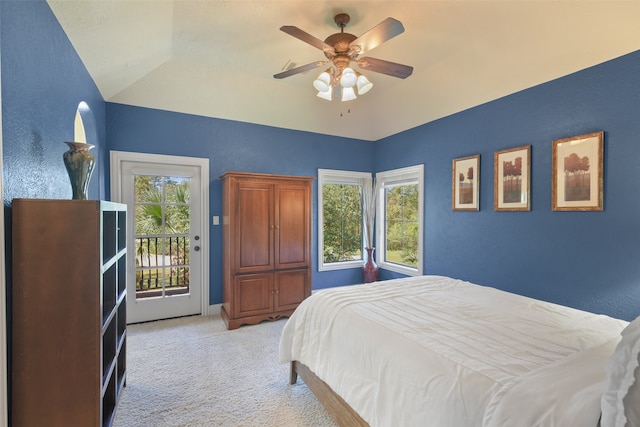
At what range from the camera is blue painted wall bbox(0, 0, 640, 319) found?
4.87ft

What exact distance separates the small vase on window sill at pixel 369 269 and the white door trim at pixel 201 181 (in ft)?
7.70

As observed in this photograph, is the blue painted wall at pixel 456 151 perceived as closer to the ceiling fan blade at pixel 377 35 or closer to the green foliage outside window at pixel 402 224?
the green foliage outside window at pixel 402 224

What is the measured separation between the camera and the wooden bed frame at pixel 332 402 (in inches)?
61.5

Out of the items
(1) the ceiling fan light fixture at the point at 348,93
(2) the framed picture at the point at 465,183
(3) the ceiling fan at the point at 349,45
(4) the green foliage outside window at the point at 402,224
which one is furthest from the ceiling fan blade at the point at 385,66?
(4) the green foliage outside window at the point at 402,224

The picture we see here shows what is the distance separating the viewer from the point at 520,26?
2.33m

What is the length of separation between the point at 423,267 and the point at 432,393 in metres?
3.04

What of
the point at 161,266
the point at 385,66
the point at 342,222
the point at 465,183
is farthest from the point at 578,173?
the point at 161,266

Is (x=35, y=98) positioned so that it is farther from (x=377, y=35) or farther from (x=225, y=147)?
(x=225, y=147)

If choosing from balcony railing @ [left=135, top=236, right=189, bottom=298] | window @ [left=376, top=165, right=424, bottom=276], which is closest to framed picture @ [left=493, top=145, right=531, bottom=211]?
window @ [left=376, top=165, right=424, bottom=276]

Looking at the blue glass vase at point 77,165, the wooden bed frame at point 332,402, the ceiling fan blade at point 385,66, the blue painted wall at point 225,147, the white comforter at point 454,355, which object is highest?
the ceiling fan blade at point 385,66

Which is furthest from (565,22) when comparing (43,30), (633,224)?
(43,30)

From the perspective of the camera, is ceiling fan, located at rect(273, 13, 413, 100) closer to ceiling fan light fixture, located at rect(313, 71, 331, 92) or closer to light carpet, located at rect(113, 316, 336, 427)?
ceiling fan light fixture, located at rect(313, 71, 331, 92)

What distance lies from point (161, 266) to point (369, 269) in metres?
2.91

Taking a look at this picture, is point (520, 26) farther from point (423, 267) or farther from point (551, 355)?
point (423, 267)
